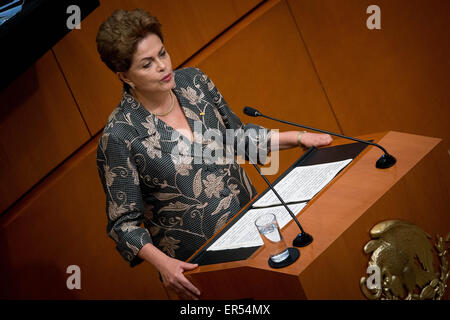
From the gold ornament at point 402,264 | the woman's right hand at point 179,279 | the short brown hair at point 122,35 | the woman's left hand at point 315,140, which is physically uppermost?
the short brown hair at point 122,35

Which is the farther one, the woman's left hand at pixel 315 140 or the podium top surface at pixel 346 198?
the woman's left hand at pixel 315 140

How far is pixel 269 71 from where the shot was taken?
10.7 feet

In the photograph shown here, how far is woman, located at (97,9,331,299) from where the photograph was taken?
1.79 metres

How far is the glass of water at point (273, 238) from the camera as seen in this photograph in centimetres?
142

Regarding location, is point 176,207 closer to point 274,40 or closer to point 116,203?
point 116,203

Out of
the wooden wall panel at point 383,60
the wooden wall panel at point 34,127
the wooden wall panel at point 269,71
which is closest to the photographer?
the wooden wall panel at point 34,127

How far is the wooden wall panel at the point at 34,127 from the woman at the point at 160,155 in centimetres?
89

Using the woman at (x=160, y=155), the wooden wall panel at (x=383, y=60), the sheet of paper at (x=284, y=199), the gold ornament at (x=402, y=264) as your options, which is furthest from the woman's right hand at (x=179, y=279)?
the wooden wall panel at (x=383, y=60)

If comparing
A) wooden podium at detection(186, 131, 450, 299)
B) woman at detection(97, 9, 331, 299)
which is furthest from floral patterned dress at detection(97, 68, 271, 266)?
wooden podium at detection(186, 131, 450, 299)

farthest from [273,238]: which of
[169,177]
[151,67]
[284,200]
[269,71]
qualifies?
[269,71]

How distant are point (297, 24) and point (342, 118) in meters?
0.59

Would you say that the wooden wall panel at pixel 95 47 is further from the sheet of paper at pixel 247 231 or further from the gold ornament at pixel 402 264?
the gold ornament at pixel 402 264

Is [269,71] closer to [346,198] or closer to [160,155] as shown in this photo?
[160,155]

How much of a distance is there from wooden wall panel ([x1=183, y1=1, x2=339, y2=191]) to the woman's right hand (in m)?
1.56
